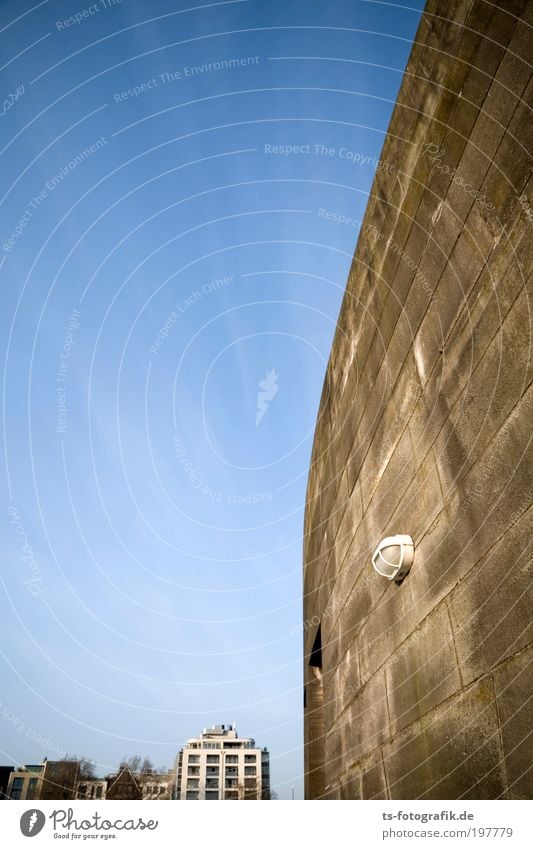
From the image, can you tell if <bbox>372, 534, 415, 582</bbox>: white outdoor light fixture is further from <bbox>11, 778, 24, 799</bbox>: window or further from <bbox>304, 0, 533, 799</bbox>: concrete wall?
<bbox>11, 778, 24, 799</bbox>: window

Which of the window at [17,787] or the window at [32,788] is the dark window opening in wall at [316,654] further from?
the window at [32,788]

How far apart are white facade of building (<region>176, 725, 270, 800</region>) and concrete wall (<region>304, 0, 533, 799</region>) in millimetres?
117721

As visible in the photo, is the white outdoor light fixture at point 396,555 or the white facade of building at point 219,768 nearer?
the white outdoor light fixture at point 396,555

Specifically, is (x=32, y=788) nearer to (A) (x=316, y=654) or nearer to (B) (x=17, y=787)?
(B) (x=17, y=787)

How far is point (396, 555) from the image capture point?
418 cm

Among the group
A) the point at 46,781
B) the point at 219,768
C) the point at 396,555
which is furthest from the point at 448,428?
the point at 219,768

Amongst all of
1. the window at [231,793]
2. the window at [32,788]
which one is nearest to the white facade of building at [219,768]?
the window at [231,793]

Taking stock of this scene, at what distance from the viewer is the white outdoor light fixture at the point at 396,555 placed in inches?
163

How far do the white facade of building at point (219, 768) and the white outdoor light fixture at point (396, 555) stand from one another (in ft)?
389

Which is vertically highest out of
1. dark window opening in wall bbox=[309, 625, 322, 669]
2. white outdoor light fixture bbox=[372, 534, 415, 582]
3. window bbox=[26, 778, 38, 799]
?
window bbox=[26, 778, 38, 799]

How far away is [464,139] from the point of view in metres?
3.63

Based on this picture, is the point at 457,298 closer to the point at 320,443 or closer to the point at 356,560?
the point at 356,560

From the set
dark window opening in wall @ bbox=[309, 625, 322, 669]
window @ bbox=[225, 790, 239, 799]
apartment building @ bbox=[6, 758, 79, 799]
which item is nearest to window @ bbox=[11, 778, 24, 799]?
apartment building @ bbox=[6, 758, 79, 799]

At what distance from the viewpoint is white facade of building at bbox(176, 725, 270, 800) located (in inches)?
4033
